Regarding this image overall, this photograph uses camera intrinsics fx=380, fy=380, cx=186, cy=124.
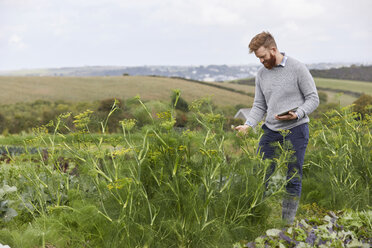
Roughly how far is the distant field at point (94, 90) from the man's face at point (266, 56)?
10.2 m

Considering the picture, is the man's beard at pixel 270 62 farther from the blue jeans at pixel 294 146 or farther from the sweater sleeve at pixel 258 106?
the blue jeans at pixel 294 146

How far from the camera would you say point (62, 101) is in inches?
622

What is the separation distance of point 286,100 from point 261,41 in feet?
1.96

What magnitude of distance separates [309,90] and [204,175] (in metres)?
1.38

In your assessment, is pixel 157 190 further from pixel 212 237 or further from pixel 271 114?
pixel 271 114

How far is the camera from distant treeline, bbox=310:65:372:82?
19781 mm

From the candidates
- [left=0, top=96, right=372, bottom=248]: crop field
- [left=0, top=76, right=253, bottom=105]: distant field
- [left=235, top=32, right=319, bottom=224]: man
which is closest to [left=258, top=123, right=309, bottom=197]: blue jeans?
[left=235, top=32, right=319, bottom=224]: man

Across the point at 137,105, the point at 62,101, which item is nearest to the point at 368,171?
the point at 137,105

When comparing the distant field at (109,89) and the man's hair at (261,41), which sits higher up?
the man's hair at (261,41)

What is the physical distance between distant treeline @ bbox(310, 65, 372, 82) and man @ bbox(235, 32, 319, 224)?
17938mm

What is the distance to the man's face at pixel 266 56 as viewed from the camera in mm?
3344

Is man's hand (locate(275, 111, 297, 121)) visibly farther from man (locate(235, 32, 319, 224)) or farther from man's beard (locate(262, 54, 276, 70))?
man's beard (locate(262, 54, 276, 70))

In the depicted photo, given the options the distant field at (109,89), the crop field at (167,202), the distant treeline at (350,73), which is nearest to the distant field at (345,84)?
the distant field at (109,89)

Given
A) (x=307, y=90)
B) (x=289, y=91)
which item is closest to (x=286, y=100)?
(x=289, y=91)
